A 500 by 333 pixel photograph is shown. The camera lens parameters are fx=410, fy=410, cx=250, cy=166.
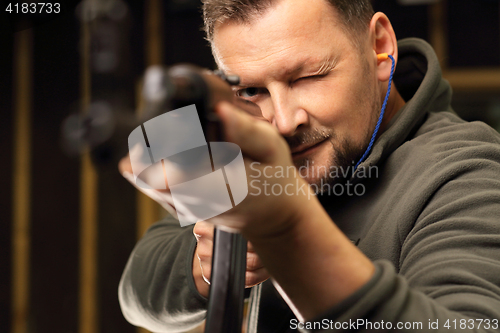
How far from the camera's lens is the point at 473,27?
1.70 meters

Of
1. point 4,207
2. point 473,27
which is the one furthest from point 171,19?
point 473,27

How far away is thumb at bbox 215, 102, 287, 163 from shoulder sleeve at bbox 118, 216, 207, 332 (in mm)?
487

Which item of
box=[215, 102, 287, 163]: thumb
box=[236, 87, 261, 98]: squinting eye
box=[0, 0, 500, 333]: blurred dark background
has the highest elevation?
box=[215, 102, 287, 163]: thumb

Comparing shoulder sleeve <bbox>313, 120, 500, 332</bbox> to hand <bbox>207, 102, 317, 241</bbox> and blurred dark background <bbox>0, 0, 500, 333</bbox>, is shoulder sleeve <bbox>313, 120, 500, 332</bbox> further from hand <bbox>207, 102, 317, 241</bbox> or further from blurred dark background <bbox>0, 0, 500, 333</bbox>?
blurred dark background <bbox>0, 0, 500, 333</bbox>

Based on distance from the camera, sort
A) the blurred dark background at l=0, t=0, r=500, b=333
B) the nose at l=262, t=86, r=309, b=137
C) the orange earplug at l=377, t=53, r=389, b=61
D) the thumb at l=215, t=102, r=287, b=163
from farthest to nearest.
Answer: the blurred dark background at l=0, t=0, r=500, b=333
the orange earplug at l=377, t=53, r=389, b=61
the nose at l=262, t=86, r=309, b=137
the thumb at l=215, t=102, r=287, b=163

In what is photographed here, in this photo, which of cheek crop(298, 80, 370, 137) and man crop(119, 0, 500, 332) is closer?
man crop(119, 0, 500, 332)

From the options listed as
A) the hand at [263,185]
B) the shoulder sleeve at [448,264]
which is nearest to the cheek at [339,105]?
the shoulder sleeve at [448,264]

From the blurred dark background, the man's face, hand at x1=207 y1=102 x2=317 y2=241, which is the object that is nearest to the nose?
the man's face

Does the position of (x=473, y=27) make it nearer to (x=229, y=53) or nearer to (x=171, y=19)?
(x=171, y=19)

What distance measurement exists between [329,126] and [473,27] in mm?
1481

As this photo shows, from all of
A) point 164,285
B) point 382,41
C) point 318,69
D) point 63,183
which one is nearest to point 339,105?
point 318,69

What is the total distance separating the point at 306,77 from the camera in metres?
0.57

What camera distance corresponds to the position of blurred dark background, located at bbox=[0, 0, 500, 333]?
5.61ft

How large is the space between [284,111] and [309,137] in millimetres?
56
